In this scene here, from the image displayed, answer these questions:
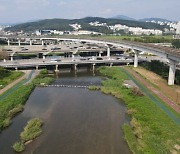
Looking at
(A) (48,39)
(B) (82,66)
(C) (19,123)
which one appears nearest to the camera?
(C) (19,123)

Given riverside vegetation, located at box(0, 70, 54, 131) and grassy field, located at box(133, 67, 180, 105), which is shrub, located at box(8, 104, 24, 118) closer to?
riverside vegetation, located at box(0, 70, 54, 131)

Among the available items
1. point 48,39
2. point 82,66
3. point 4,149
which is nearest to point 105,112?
point 4,149

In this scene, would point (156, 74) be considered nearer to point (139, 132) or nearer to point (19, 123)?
point (139, 132)

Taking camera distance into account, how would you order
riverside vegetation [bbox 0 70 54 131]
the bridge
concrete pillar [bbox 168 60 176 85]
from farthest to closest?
the bridge
concrete pillar [bbox 168 60 176 85]
riverside vegetation [bbox 0 70 54 131]

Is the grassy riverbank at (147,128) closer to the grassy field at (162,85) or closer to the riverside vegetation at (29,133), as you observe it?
the grassy field at (162,85)

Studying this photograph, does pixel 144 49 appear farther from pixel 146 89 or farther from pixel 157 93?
pixel 157 93

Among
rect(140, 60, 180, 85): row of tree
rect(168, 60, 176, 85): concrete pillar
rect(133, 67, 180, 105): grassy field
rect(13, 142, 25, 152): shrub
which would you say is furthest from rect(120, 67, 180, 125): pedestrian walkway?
rect(13, 142, 25, 152): shrub
